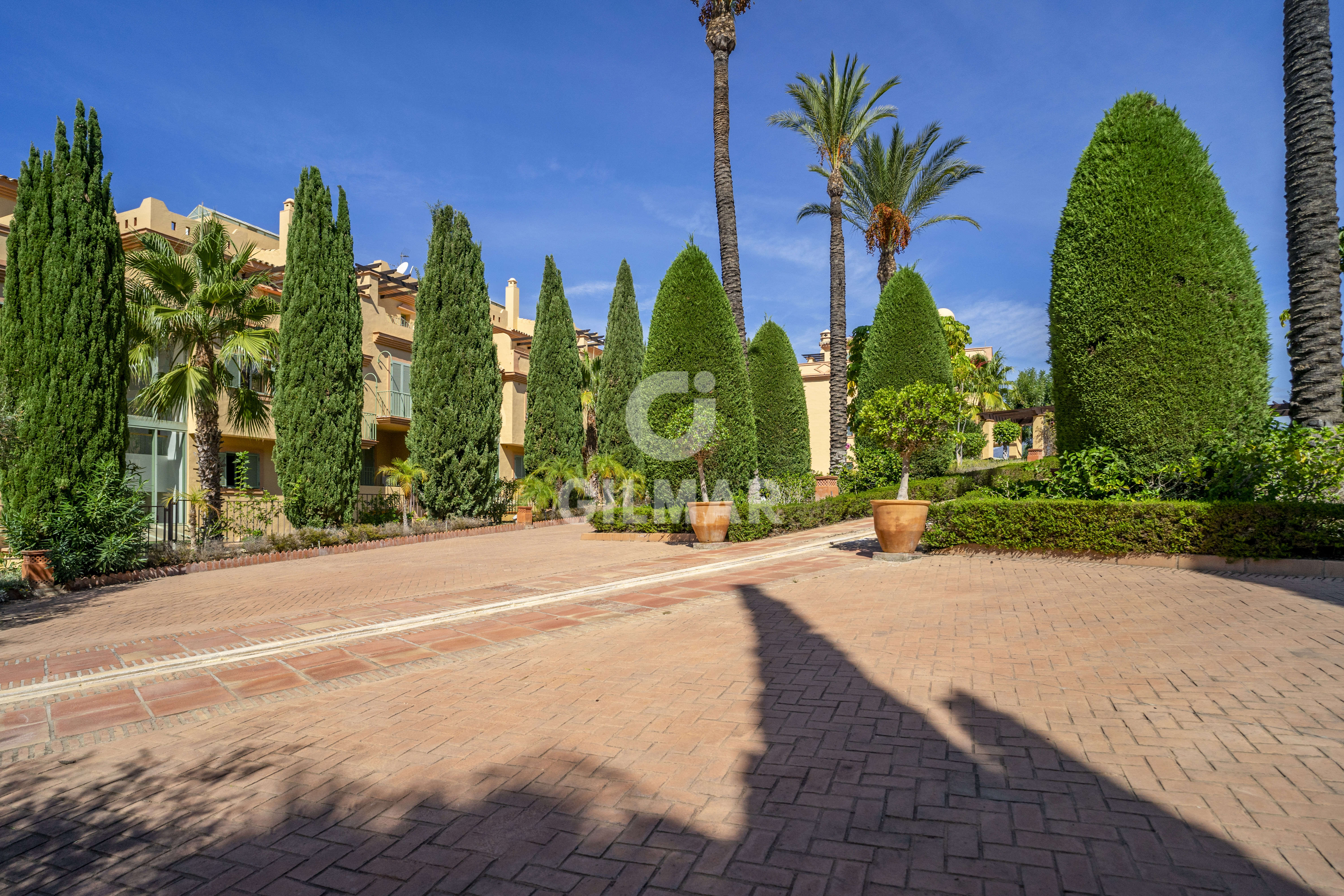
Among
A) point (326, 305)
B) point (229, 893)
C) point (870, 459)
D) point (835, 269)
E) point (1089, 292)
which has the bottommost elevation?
point (229, 893)

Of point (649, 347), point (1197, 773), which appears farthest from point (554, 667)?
point (649, 347)

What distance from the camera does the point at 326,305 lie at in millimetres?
16359

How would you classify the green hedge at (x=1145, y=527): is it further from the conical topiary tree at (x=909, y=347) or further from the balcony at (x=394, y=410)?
the balcony at (x=394, y=410)

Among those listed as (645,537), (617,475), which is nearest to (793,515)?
(645,537)

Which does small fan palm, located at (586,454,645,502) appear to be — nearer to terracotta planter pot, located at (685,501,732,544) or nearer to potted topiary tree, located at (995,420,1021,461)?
terracotta planter pot, located at (685,501,732,544)

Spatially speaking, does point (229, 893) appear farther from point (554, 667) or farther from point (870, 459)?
point (870, 459)

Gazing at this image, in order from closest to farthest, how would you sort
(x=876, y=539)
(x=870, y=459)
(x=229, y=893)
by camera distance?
(x=229, y=893) → (x=876, y=539) → (x=870, y=459)

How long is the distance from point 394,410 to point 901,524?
20.4 m

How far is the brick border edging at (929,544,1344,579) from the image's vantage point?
739 cm

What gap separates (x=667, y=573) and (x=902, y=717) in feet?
19.3

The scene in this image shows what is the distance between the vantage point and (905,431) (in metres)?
10.7

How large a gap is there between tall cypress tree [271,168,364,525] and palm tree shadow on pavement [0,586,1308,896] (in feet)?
43.5

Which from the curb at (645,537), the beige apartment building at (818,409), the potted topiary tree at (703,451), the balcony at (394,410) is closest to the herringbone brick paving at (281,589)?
the curb at (645,537)

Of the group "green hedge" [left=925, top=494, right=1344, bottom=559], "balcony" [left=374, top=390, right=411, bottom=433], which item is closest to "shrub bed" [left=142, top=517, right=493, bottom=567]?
"balcony" [left=374, top=390, right=411, bottom=433]
